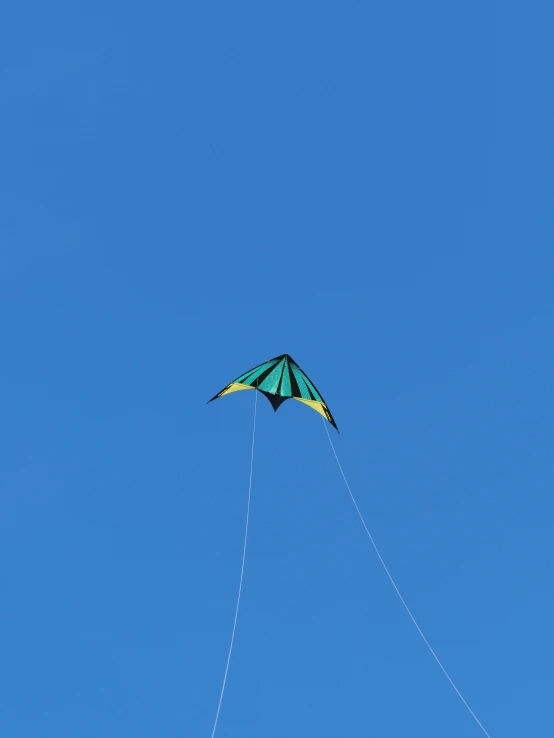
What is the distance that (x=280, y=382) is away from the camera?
1105 inches

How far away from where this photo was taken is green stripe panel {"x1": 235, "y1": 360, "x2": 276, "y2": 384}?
2817cm

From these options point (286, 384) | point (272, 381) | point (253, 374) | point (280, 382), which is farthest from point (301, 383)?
point (253, 374)

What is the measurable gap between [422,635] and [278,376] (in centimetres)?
1199

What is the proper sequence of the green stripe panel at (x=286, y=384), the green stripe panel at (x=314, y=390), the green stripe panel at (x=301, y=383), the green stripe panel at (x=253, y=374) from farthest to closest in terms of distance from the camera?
the green stripe panel at (x=314, y=390)
the green stripe panel at (x=301, y=383)
the green stripe panel at (x=253, y=374)
the green stripe panel at (x=286, y=384)

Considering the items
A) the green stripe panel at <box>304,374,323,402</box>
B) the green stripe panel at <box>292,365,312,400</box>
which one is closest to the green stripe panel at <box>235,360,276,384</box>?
the green stripe panel at <box>292,365,312,400</box>

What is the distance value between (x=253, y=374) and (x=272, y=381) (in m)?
0.87

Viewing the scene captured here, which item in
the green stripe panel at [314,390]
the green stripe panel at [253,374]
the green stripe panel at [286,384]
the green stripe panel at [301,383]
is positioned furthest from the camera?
the green stripe panel at [314,390]

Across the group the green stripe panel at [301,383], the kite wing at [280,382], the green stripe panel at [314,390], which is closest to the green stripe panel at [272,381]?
the kite wing at [280,382]

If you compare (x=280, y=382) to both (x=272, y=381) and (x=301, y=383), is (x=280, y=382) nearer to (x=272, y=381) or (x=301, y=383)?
(x=272, y=381)

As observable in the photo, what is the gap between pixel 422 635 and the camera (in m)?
19.4

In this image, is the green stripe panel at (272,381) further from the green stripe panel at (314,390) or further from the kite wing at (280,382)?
the green stripe panel at (314,390)

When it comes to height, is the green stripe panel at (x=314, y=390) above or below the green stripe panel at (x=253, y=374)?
below

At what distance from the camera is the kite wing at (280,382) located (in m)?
28.0

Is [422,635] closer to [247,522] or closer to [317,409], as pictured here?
[247,522]
